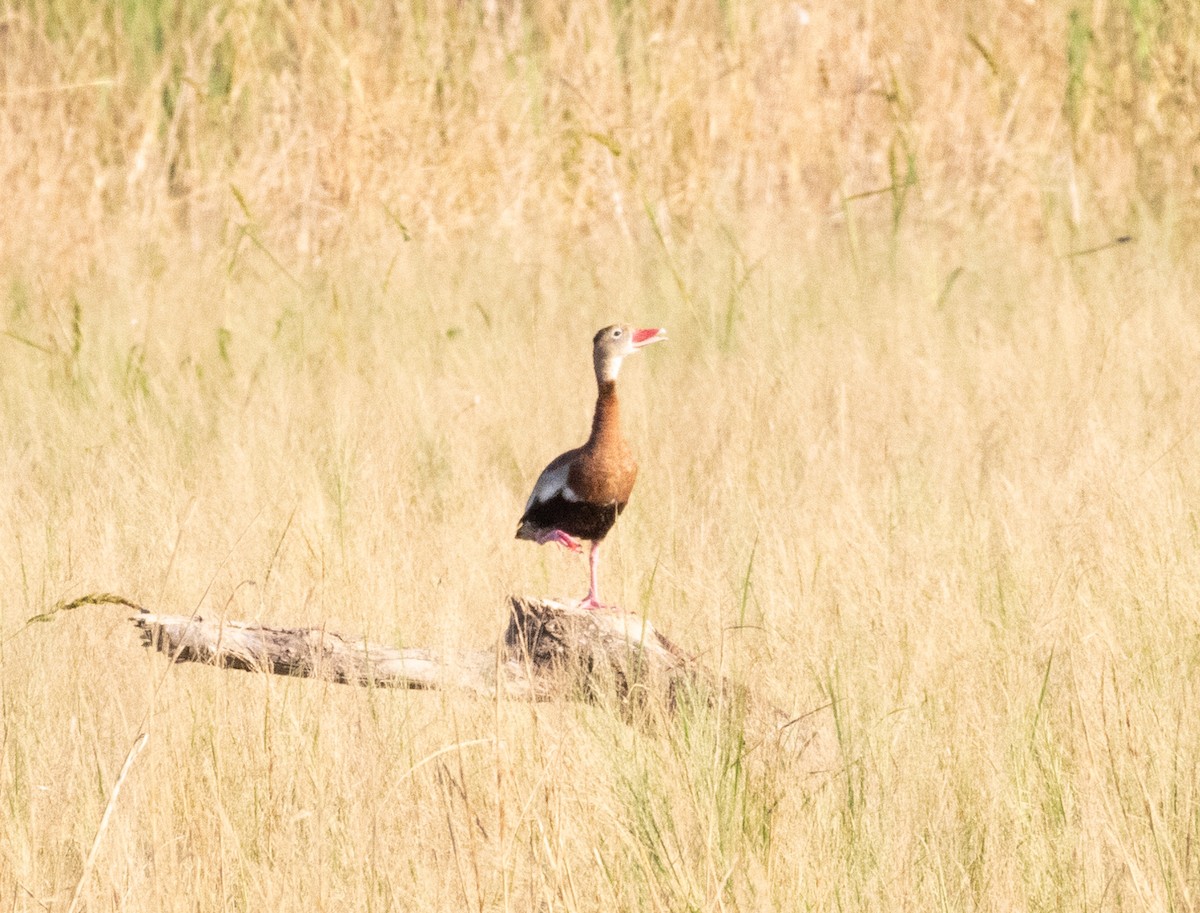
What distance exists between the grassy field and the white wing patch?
0.76 feet

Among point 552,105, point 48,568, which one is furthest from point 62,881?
point 552,105

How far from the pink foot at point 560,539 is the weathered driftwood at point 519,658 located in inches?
21.6

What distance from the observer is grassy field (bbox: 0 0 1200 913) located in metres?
2.41

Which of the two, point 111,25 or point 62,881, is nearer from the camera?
point 62,881

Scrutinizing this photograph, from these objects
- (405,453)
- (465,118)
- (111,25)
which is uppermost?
(111,25)

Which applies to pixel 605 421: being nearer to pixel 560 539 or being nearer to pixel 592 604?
pixel 560 539

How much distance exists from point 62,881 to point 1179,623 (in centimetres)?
192

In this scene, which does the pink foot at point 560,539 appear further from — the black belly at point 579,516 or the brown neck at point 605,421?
the brown neck at point 605,421

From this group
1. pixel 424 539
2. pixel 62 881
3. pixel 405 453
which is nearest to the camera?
pixel 62 881

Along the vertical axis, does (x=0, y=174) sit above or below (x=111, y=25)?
below

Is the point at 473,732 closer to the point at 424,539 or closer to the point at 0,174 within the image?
the point at 424,539

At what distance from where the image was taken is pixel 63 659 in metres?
3.10

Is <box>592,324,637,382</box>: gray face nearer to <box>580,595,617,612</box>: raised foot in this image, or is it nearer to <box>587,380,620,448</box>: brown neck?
<box>587,380,620,448</box>: brown neck

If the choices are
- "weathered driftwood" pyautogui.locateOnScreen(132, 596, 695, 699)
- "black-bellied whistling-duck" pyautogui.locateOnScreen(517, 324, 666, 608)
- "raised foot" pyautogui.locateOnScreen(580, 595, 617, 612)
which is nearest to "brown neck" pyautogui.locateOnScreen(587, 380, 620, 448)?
"black-bellied whistling-duck" pyautogui.locateOnScreen(517, 324, 666, 608)
